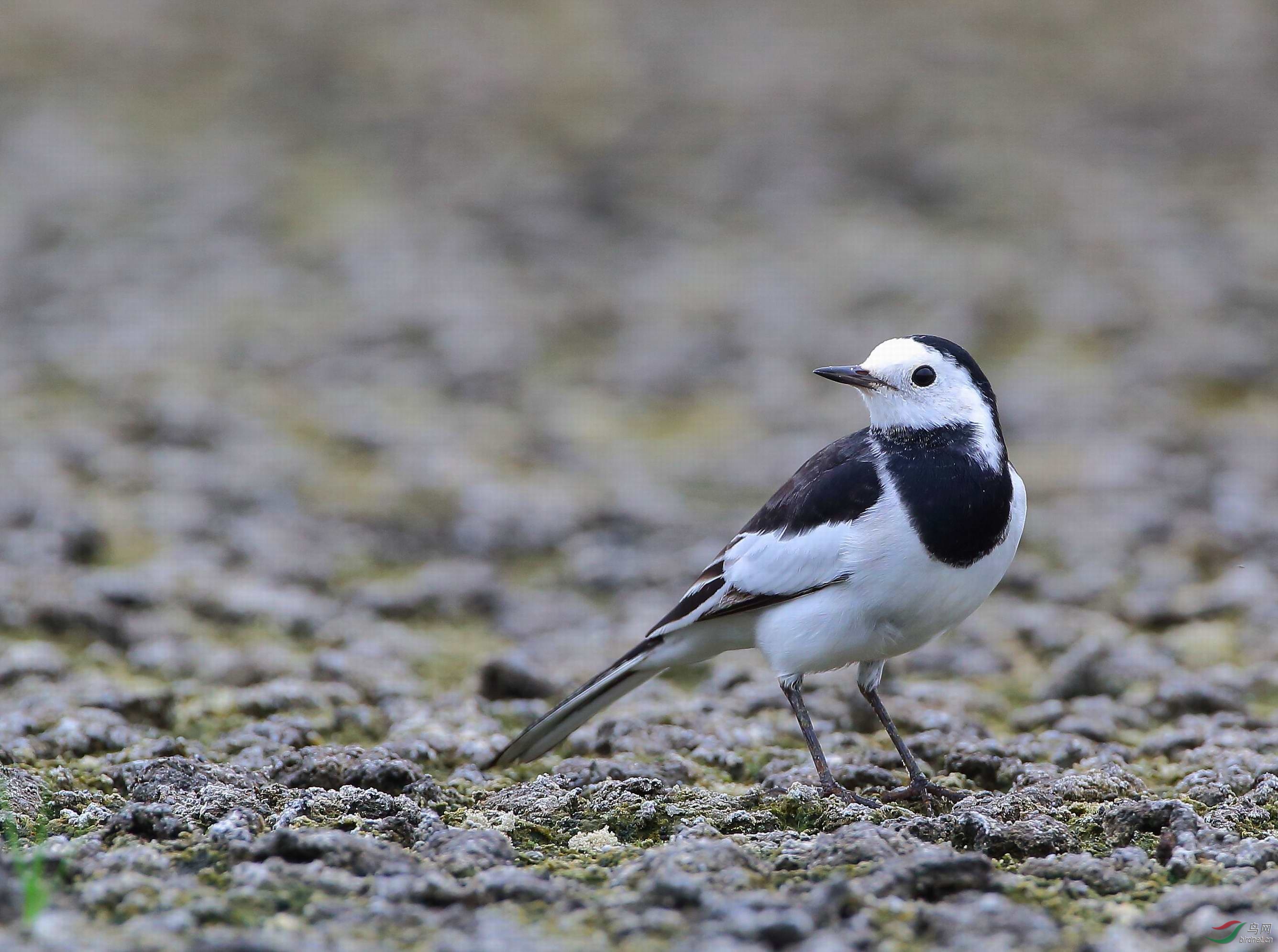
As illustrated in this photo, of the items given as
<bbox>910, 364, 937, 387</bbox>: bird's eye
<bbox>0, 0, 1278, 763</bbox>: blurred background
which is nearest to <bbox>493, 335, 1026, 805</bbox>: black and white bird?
<bbox>910, 364, 937, 387</bbox>: bird's eye

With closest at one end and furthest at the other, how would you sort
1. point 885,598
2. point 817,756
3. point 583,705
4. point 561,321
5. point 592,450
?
point 885,598 < point 817,756 < point 583,705 < point 592,450 < point 561,321

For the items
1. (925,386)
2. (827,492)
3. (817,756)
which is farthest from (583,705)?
(925,386)

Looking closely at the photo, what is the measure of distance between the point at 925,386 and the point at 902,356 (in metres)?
0.13

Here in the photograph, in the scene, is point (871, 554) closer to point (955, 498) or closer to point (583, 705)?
point (955, 498)

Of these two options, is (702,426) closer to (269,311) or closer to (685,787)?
(269,311)

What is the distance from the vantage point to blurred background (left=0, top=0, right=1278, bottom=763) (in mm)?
6953

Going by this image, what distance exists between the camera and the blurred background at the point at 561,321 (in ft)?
22.8

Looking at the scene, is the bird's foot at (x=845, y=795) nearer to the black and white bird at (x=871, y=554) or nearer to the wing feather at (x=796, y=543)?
the black and white bird at (x=871, y=554)

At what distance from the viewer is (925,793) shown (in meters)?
4.87

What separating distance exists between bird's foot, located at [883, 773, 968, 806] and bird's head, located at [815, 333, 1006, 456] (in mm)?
1194

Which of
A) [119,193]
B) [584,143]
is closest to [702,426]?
[584,143]

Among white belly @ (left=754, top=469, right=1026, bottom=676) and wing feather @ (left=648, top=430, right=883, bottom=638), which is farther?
wing feather @ (left=648, top=430, right=883, bottom=638)

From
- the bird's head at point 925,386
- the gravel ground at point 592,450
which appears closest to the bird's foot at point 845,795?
the gravel ground at point 592,450

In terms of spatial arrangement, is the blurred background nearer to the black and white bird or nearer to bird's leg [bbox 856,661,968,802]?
the black and white bird
